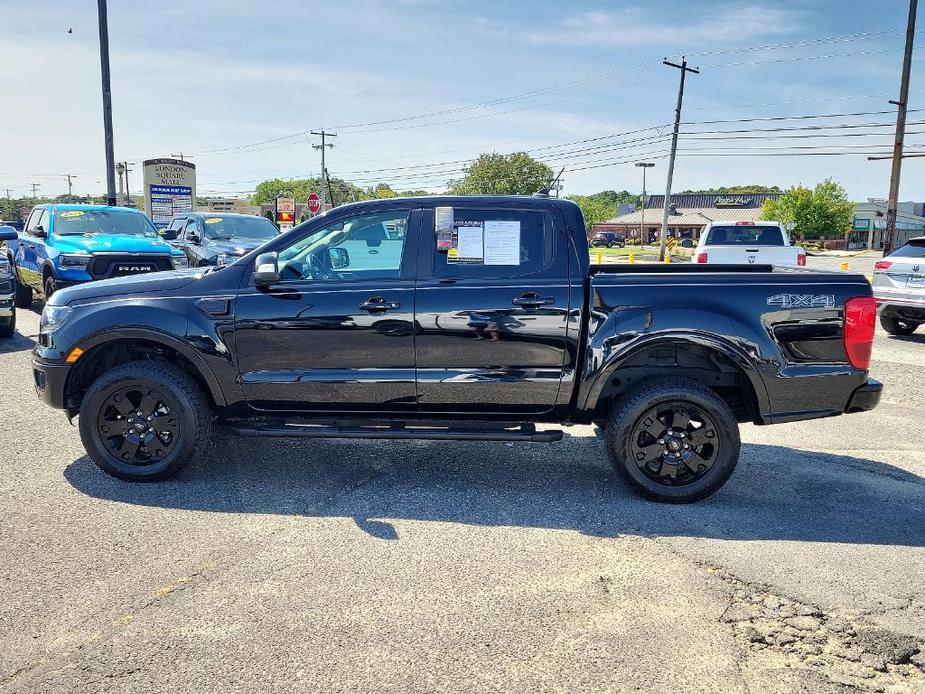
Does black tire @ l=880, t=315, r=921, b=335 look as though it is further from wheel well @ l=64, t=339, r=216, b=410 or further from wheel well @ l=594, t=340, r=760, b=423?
wheel well @ l=64, t=339, r=216, b=410

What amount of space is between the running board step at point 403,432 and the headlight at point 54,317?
4.45ft

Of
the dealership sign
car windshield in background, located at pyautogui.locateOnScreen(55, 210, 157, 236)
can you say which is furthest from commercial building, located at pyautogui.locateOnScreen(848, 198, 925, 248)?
car windshield in background, located at pyautogui.locateOnScreen(55, 210, 157, 236)

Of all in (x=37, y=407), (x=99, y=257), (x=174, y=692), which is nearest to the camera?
(x=174, y=692)

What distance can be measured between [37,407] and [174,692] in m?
4.98

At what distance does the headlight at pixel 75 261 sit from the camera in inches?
449

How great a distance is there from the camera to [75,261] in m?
11.4

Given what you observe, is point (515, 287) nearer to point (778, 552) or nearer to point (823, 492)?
point (778, 552)

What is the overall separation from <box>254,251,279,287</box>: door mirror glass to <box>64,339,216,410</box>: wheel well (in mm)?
768

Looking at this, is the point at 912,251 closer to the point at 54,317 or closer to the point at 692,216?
the point at 54,317

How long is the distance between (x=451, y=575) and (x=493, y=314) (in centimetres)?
169

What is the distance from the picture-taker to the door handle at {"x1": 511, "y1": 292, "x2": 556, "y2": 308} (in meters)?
4.66

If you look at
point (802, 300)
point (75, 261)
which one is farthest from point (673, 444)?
point (75, 261)

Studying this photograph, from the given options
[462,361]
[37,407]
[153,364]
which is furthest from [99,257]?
[462,361]

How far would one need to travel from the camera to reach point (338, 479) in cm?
505
